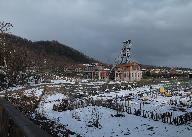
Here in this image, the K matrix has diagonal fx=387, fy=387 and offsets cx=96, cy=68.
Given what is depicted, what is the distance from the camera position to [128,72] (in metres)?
99.0

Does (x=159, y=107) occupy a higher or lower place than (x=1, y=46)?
lower

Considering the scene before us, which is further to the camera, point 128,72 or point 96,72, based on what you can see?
point 96,72

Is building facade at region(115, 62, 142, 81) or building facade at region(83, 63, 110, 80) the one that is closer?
building facade at region(115, 62, 142, 81)

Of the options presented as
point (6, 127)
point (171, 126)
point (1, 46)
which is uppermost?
point (1, 46)

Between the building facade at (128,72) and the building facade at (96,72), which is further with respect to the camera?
the building facade at (96,72)

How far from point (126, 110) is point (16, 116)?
31.8 meters

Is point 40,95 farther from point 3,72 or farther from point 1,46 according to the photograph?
point 1,46

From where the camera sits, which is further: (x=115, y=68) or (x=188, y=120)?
(x=115, y=68)

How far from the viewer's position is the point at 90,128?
1093 inches

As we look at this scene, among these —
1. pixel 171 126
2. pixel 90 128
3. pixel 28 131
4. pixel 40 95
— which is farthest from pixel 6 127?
pixel 40 95

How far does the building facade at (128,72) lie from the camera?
Answer: 98.6 metres

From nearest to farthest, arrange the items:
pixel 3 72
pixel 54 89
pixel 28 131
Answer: pixel 28 131 → pixel 54 89 → pixel 3 72

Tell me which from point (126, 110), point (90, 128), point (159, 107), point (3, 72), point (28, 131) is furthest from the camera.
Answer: point (3, 72)

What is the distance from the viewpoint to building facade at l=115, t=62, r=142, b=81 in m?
98.6
